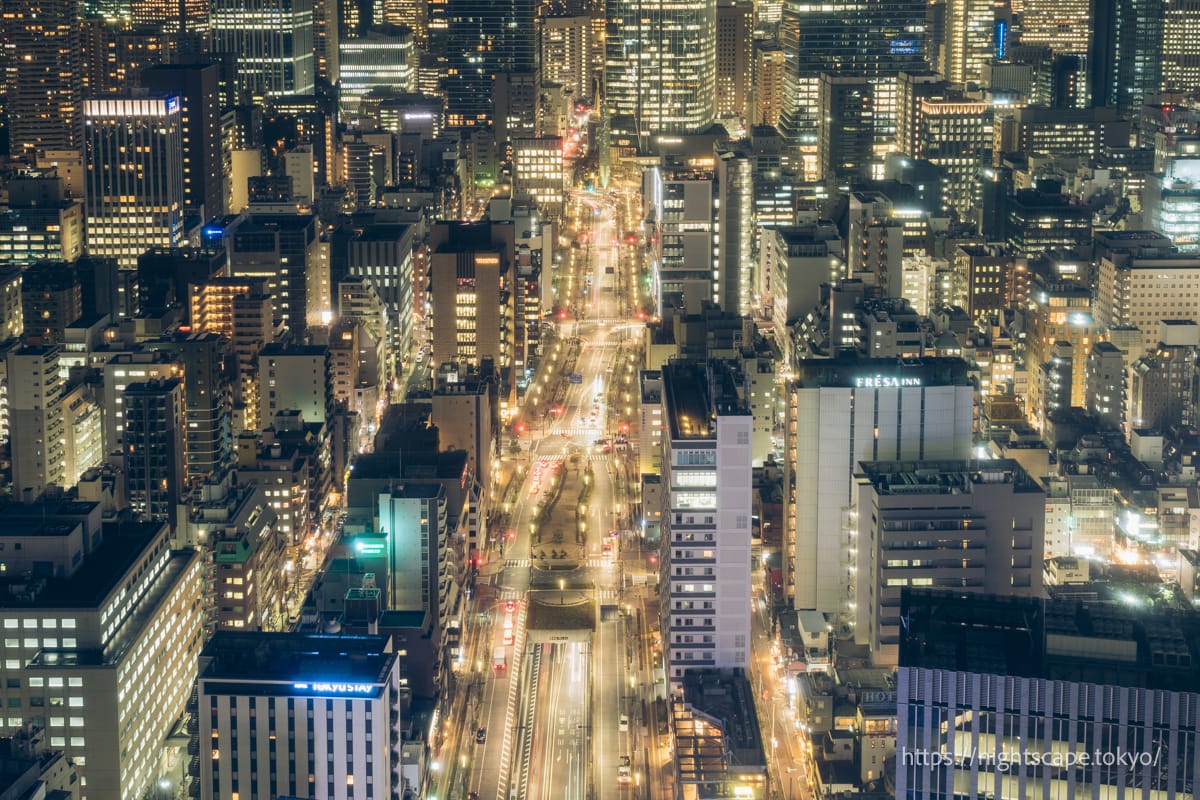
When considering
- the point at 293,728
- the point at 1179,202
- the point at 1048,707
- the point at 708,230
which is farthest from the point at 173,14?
the point at 1048,707

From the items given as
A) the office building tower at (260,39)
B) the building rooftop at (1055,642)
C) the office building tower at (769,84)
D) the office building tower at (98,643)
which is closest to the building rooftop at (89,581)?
the office building tower at (98,643)

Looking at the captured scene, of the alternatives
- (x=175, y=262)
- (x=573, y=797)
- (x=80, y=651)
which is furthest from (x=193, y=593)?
(x=175, y=262)

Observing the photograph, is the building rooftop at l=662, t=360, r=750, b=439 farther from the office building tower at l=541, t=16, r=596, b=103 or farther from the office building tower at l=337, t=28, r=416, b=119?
the office building tower at l=541, t=16, r=596, b=103

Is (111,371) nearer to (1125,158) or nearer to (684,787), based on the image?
(684,787)

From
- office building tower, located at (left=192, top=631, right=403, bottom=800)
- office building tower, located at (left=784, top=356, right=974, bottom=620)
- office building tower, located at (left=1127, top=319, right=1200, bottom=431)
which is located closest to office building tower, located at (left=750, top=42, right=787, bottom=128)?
office building tower, located at (left=1127, top=319, right=1200, bottom=431)

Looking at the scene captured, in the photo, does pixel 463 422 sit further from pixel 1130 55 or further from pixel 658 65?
pixel 1130 55

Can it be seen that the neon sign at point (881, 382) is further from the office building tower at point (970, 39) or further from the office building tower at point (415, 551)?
the office building tower at point (970, 39)
